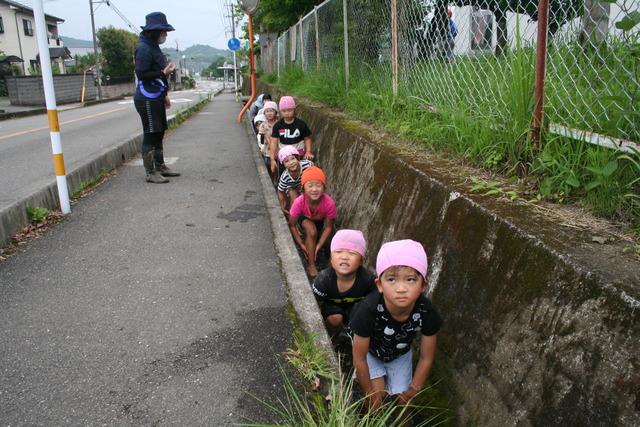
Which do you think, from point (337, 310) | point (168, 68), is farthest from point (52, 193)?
point (337, 310)

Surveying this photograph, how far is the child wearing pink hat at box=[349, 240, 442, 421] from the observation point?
91.3 inches

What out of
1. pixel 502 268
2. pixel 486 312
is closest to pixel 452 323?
pixel 486 312

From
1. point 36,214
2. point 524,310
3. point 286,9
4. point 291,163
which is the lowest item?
point 36,214

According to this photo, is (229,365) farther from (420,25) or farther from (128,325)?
(420,25)

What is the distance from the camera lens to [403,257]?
230cm

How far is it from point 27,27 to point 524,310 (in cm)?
4843

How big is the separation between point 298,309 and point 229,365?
0.67 m

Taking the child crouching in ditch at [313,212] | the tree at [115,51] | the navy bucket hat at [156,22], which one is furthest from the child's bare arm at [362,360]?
the tree at [115,51]

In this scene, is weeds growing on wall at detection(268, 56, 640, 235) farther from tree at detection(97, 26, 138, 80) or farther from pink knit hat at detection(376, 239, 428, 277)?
tree at detection(97, 26, 138, 80)

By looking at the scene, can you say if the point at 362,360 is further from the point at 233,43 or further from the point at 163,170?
the point at 233,43

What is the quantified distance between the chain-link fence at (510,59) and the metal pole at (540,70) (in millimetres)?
32

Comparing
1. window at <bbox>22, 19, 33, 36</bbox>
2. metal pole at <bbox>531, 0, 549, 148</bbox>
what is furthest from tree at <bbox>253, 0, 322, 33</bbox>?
window at <bbox>22, 19, 33, 36</bbox>

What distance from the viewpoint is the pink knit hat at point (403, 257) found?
7.54 feet

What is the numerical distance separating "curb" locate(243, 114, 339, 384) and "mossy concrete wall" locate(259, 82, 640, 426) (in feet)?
2.14
